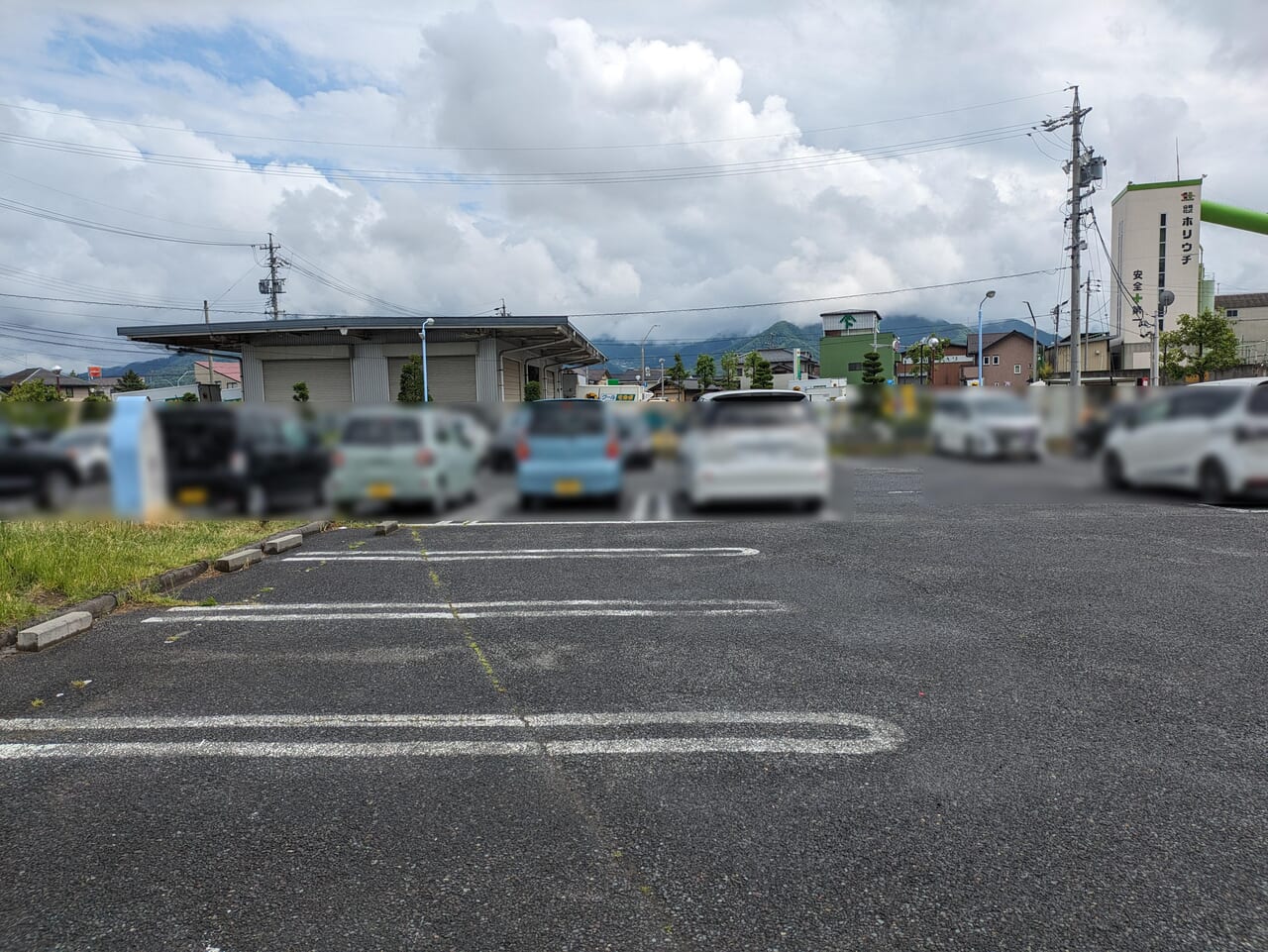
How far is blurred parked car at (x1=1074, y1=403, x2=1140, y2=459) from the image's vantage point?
134cm

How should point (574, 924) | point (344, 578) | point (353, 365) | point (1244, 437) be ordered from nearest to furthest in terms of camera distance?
point (1244, 437)
point (353, 365)
point (574, 924)
point (344, 578)

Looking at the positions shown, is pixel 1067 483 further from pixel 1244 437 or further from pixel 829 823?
pixel 829 823

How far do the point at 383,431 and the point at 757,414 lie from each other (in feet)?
2.31

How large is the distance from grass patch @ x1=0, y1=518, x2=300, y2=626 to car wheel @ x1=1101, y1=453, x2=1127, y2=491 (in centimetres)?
1074

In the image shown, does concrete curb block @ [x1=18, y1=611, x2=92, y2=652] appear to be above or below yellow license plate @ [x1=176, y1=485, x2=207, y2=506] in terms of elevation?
below

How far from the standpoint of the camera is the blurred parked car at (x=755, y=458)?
4.80 ft

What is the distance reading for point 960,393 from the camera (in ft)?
4.60

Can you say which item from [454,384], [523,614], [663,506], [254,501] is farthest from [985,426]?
[454,384]

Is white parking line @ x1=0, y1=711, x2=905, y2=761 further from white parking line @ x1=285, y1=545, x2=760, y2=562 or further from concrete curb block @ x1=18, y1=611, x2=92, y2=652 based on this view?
white parking line @ x1=285, y1=545, x2=760, y2=562

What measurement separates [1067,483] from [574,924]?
595cm

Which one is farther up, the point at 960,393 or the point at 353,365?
the point at 353,365

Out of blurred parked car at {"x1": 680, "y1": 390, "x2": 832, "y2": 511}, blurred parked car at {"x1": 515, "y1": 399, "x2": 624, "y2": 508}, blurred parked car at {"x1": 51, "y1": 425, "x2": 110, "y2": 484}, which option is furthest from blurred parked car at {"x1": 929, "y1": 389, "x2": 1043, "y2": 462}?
blurred parked car at {"x1": 51, "y1": 425, "x2": 110, "y2": 484}

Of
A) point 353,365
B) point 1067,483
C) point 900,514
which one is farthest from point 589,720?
point 900,514

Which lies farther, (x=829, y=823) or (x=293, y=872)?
(x=829, y=823)
